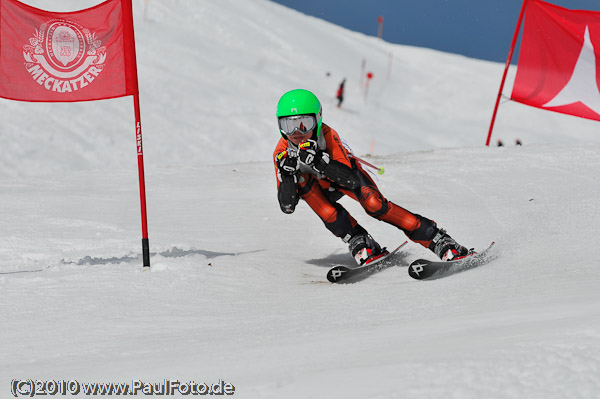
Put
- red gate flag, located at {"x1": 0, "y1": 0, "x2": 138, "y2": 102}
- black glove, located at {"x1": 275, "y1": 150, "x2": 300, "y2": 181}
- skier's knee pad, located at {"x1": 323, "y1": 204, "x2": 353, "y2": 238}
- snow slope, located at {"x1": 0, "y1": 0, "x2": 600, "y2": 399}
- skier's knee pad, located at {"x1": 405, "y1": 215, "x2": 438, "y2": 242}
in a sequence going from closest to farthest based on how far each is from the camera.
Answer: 1. snow slope, located at {"x1": 0, "y1": 0, "x2": 600, "y2": 399}
2. red gate flag, located at {"x1": 0, "y1": 0, "x2": 138, "y2": 102}
3. black glove, located at {"x1": 275, "y1": 150, "x2": 300, "y2": 181}
4. skier's knee pad, located at {"x1": 405, "y1": 215, "x2": 438, "y2": 242}
5. skier's knee pad, located at {"x1": 323, "y1": 204, "x2": 353, "y2": 238}

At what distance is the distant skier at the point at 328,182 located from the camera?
485 cm

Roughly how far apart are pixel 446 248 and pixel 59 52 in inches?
127

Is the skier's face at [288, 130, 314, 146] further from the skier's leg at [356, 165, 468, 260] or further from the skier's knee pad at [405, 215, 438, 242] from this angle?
the skier's knee pad at [405, 215, 438, 242]

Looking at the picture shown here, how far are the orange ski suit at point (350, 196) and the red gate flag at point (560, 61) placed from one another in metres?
6.58

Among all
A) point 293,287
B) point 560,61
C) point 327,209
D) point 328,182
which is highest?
point 560,61

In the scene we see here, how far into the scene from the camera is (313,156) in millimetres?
4746

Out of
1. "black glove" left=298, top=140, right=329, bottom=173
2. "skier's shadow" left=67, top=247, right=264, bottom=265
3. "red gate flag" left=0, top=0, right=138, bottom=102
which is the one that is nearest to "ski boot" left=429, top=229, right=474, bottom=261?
"black glove" left=298, top=140, right=329, bottom=173

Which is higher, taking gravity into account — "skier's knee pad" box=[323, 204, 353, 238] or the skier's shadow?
"skier's knee pad" box=[323, 204, 353, 238]

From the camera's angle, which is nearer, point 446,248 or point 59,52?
point 59,52

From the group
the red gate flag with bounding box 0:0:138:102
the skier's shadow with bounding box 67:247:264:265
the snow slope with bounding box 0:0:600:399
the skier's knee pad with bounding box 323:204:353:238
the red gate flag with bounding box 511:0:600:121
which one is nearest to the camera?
the snow slope with bounding box 0:0:600:399

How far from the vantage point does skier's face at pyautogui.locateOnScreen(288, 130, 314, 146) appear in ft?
16.3

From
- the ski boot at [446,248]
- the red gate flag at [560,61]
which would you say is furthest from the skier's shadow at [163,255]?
the red gate flag at [560,61]

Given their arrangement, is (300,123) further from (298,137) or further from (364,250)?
(364,250)

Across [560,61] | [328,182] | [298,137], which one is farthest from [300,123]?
[560,61]
